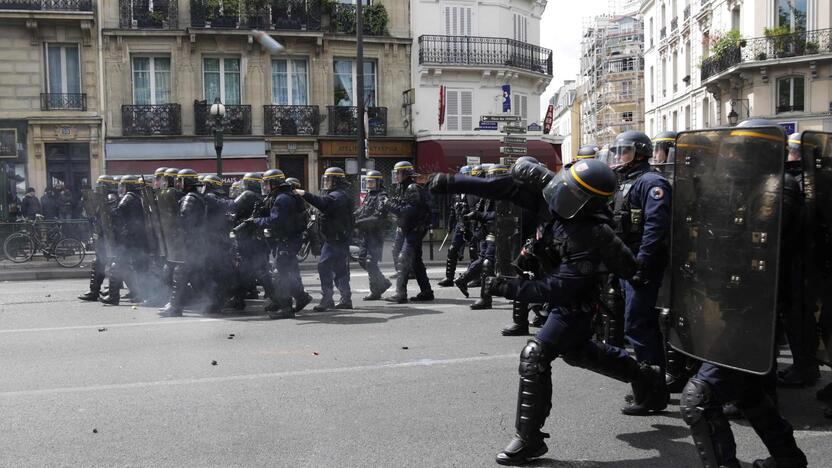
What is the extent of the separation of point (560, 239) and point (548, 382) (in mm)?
767

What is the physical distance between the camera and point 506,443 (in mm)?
4645

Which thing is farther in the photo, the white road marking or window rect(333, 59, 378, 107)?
window rect(333, 59, 378, 107)

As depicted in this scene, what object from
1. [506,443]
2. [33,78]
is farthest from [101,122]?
[506,443]

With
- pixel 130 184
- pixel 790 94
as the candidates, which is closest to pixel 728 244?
pixel 130 184

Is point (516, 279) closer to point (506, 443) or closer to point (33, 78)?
point (506, 443)

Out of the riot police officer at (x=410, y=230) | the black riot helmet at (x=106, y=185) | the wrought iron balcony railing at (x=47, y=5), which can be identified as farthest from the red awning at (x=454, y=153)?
the riot police officer at (x=410, y=230)

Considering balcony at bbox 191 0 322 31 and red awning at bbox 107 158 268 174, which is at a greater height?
balcony at bbox 191 0 322 31

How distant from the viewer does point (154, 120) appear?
25.5m

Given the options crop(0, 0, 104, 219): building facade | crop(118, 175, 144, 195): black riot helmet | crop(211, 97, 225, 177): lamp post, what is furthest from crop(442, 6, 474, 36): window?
crop(118, 175, 144, 195): black riot helmet

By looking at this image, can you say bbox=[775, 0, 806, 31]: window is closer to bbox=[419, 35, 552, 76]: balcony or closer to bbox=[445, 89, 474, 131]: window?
bbox=[419, 35, 552, 76]: balcony

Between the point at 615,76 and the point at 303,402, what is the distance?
221 feet

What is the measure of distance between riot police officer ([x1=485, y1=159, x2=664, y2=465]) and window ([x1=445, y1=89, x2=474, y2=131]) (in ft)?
82.3

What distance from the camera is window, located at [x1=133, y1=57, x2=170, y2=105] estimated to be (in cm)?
2569

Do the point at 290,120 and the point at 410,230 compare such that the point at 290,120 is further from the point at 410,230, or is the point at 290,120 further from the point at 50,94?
the point at 410,230
